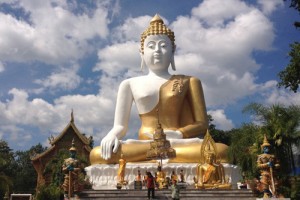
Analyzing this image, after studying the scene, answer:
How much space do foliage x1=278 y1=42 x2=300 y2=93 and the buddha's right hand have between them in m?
6.82

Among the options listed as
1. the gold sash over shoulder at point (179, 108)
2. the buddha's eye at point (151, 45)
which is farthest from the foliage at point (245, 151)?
the buddha's eye at point (151, 45)

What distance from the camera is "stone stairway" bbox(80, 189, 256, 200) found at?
10891 mm

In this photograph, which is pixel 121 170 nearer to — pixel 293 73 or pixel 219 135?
pixel 293 73

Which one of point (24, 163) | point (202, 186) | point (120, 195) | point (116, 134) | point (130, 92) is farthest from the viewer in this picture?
point (24, 163)

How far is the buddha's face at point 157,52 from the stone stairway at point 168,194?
7.52 metres

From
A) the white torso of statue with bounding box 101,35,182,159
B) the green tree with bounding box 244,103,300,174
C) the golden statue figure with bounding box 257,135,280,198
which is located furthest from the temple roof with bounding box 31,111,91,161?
the golden statue figure with bounding box 257,135,280,198

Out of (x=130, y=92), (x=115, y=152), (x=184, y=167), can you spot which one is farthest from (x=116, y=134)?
(x=184, y=167)

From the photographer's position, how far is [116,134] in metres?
16.4

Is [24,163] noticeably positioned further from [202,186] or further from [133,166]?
[202,186]

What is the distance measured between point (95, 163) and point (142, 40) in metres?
6.18

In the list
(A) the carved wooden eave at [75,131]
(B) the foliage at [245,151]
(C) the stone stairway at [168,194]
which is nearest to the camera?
(C) the stone stairway at [168,194]

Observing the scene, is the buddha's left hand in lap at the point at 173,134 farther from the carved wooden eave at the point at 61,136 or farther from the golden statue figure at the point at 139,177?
the carved wooden eave at the point at 61,136

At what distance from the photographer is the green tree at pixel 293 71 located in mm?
11414

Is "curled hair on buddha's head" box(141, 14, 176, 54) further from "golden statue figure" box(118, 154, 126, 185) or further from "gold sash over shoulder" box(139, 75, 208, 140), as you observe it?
"golden statue figure" box(118, 154, 126, 185)
